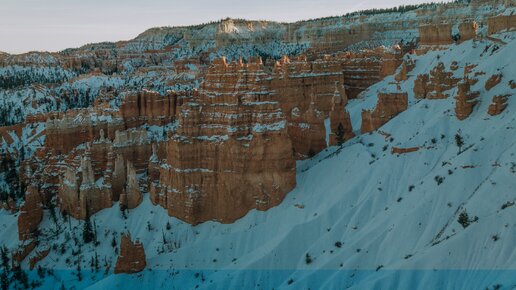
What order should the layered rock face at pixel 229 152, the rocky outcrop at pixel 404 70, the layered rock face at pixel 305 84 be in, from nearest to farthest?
the layered rock face at pixel 229 152, the layered rock face at pixel 305 84, the rocky outcrop at pixel 404 70

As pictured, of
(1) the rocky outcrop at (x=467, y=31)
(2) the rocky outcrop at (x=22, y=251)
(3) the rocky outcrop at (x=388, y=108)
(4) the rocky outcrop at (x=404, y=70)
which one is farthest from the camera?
(1) the rocky outcrop at (x=467, y=31)

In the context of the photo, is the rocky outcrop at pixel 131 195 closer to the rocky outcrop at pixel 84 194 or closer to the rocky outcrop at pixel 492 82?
the rocky outcrop at pixel 84 194

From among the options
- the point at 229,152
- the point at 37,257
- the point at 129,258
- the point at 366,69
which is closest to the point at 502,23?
the point at 366,69

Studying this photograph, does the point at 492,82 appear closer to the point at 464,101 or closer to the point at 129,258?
the point at 464,101

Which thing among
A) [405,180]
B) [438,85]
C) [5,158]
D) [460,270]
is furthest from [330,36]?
[460,270]

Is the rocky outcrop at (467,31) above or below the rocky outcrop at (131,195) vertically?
above

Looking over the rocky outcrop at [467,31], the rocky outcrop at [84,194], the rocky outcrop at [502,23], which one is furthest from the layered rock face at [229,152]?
the rocky outcrop at [467,31]

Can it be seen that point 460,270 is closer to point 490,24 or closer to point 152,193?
point 152,193
